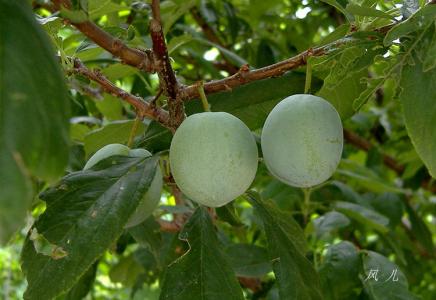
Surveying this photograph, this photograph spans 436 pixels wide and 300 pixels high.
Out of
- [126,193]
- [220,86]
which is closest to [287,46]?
[220,86]

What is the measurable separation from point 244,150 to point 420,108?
0.87 ft

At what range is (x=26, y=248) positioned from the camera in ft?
3.05

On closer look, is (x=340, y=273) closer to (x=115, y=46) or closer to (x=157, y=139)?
(x=157, y=139)

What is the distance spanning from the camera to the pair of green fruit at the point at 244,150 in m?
0.80

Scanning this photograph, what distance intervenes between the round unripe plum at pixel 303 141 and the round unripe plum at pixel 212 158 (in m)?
0.04

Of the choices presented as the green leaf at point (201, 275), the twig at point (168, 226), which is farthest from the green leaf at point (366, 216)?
the green leaf at point (201, 275)

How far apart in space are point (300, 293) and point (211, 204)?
253 mm

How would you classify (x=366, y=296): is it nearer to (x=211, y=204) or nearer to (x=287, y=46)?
(x=211, y=204)

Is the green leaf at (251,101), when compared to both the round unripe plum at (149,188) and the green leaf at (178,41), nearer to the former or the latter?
the round unripe plum at (149,188)

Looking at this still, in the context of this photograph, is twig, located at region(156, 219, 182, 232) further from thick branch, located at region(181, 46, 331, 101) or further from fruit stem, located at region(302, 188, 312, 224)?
thick branch, located at region(181, 46, 331, 101)

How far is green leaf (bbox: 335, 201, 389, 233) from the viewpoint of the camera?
62.2 inches

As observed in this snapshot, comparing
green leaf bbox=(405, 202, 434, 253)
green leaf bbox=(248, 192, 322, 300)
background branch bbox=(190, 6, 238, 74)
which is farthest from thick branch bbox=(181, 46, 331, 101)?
green leaf bbox=(405, 202, 434, 253)

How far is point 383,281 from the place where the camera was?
4.07 ft

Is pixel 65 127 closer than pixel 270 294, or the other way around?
pixel 65 127
